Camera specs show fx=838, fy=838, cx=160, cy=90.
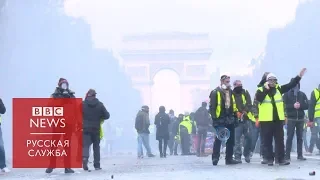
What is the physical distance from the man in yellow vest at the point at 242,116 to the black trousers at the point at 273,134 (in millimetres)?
814

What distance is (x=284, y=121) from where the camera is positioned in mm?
13883

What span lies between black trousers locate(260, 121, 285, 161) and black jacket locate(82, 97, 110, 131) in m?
2.89

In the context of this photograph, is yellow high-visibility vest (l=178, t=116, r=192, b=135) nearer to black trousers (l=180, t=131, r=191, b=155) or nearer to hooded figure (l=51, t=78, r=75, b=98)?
black trousers (l=180, t=131, r=191, b=155)

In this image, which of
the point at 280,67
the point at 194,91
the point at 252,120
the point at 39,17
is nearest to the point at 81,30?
the point at 39,17

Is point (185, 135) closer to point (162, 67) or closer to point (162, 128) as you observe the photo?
point (162, 128)

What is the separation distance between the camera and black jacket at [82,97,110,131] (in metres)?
14.6

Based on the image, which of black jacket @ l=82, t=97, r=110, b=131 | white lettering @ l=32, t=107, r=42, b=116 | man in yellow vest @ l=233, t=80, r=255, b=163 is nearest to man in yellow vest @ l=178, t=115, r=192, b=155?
white lettering @ l=32, t=107, r=42, b=116

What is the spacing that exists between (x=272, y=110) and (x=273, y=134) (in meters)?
0.48

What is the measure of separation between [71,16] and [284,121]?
200ft

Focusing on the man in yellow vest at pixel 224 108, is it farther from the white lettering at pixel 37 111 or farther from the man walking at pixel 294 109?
the white lettering at pixel 37 111

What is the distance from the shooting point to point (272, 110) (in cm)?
1341

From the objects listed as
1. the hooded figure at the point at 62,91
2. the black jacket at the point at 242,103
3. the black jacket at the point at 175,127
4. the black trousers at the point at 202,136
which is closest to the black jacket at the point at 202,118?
the black trousers at the point at 202,136

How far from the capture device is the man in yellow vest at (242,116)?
14.5 meters

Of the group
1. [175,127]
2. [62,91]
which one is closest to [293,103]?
[62,91]
